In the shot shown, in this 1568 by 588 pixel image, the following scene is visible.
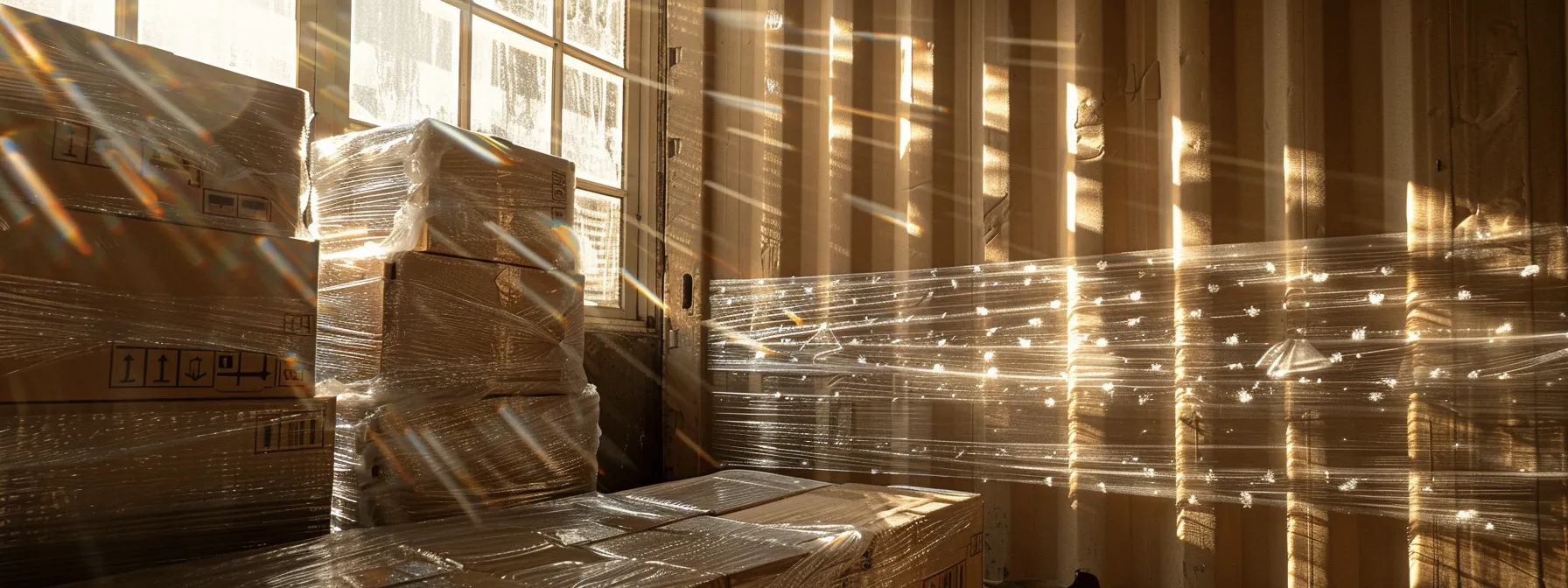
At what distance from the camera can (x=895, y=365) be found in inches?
111

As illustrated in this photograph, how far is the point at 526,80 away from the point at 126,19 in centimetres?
117

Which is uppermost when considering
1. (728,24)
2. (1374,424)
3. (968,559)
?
(728,24)

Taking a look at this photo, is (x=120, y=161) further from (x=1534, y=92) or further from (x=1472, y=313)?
(x=1534, y=92)

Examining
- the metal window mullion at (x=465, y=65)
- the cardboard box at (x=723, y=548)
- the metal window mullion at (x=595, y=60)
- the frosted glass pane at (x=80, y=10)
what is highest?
the metal window mullion at (x=595, y=60)

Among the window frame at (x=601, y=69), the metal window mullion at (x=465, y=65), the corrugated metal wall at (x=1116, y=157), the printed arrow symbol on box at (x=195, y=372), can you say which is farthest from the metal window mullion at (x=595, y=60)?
the printed arrow symbol on box at (x=195, y=372)

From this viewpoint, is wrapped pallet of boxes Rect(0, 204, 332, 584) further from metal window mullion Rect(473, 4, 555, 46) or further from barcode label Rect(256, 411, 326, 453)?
metal window mullion Rect(473, 4, 555, 46)

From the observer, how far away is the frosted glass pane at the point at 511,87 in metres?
2.80

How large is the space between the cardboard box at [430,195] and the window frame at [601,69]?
0.63 feet

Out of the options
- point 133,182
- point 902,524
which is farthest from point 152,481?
point 902,524

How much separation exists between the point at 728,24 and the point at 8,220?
8.01 feet

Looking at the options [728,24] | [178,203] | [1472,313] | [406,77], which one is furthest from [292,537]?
[1472,313]

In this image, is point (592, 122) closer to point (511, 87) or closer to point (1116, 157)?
point (511, 87)

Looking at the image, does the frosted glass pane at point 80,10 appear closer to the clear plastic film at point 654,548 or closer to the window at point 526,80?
the window at point 526,80

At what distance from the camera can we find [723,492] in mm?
2182
